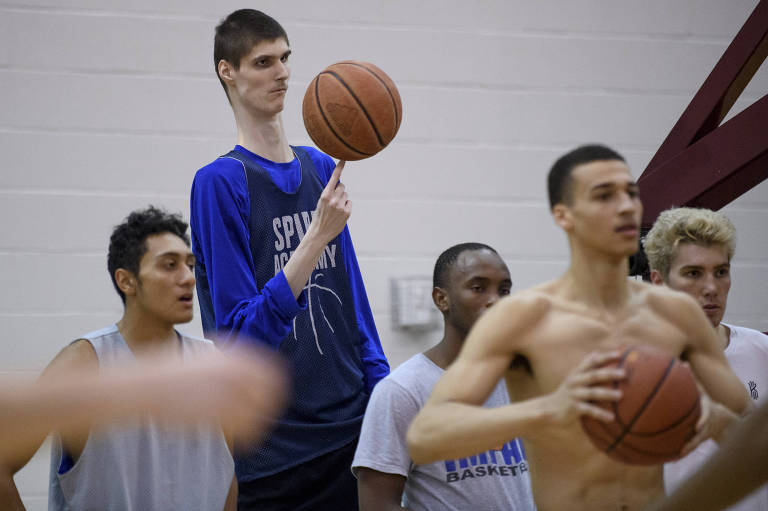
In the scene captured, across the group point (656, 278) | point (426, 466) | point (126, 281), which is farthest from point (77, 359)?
point (656, 278)

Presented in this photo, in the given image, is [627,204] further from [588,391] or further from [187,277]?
[187,277]

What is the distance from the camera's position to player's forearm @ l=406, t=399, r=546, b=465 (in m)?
2.22

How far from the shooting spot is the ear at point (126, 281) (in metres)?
3.38

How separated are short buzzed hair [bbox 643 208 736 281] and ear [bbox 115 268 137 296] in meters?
1.70

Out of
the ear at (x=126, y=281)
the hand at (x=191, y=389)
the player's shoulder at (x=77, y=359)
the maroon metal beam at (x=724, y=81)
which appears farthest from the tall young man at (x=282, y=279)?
the hand at (x=191, y=389)

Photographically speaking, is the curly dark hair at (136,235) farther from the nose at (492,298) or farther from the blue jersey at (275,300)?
the nose at (492,298)

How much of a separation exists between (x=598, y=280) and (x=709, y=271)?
3.83 ft

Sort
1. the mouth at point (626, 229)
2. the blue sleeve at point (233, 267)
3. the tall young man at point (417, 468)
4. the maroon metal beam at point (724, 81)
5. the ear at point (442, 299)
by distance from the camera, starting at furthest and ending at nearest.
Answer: the maroon metal beam at point (724, 81), the ear at point (442, 299), the blue sleeve at point (233, 267), the tall young man at point (417, 468), the mouth at point (626, 229)

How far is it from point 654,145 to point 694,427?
3.79 metres

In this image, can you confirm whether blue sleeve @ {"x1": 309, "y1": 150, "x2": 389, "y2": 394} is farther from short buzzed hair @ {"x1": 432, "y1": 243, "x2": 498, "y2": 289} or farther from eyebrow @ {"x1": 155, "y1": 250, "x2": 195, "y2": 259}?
eyebrow @ {"x1": 155, "y1": 250, "x2": 195, "y2": 259}

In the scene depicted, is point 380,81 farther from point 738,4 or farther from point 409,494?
point 738,4

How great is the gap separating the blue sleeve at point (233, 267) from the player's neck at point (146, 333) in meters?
0.20

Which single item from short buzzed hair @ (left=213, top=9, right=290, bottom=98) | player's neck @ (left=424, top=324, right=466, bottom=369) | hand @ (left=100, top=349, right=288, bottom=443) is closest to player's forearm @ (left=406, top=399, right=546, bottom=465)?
hand @ (left=100, top=349, right=288, bottom=443)

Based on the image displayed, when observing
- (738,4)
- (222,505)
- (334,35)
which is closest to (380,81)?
(222,505)
